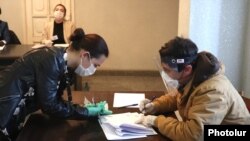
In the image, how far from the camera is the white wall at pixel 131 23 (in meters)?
5.25

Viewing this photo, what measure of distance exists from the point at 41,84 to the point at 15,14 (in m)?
3.95

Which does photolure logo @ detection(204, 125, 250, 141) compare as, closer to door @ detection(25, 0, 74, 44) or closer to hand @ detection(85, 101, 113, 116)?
hand @ detection(85, 101, 113, 116)

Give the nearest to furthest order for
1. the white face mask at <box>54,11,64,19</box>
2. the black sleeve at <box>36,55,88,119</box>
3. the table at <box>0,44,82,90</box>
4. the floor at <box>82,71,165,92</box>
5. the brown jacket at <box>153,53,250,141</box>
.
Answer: the brown jacket at <box>153,53,250,141</box>
the black sleeve at <box>36,55,88,119</box>
the table at <box>0,44,82,90</box>
the white face mask at <box>54,11,64,19</box>
the floor at <box>82,71,165,92</box>

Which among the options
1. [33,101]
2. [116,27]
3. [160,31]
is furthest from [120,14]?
[33,101]

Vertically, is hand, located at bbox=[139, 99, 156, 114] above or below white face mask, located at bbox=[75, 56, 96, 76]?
below

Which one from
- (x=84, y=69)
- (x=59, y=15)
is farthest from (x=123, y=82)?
(x=84, y=69)

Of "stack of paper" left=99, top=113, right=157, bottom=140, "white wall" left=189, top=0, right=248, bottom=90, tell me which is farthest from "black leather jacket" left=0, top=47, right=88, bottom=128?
"white wall" left=189, top=0, right=248, bottom=90

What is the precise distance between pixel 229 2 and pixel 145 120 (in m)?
1.47

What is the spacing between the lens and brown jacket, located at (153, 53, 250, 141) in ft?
4.57

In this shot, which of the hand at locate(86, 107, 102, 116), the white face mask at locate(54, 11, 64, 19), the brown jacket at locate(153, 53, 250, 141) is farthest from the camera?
the white face mask at locate(54, 11, 64, 19)

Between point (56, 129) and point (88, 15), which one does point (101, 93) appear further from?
point (88, 15)

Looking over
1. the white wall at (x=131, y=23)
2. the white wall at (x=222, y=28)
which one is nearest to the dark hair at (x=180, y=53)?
the white wall at (x=222, y=28)

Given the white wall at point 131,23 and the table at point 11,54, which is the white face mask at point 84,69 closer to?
the table at point 11,54

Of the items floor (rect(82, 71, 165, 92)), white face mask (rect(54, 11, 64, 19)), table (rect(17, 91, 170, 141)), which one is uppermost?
white face mask (rect(54, 11, 64, 19))
